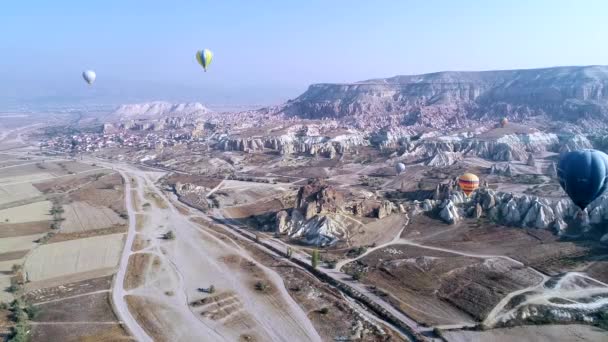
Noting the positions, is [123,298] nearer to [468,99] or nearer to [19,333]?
[19,333]

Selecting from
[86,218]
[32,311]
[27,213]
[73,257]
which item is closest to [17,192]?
[27,213]

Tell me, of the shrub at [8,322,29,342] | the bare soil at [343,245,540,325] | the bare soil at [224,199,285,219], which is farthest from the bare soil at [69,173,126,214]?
the bare soil at [343,245,540,325]

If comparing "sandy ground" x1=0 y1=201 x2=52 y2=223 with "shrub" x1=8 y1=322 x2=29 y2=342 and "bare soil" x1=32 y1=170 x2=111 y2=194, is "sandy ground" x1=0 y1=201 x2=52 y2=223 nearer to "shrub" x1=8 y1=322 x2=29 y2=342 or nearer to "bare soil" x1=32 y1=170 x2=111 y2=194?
"bare soil" x1=32 y1=170 x2=111 y2=194

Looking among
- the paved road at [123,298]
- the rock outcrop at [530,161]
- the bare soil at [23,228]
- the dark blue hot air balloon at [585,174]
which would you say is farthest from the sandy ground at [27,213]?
the rock outcrop at [530,161]

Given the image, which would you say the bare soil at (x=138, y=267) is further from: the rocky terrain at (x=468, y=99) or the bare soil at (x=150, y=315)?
the rocky terrain at (x=468, y=99)

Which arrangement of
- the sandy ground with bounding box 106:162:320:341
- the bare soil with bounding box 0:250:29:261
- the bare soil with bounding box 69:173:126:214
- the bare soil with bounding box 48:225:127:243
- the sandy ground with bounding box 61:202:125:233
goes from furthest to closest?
the bare soil with bounding box 69:173:126:214 → the sandy ground with bounding box 61:202:125:233 → the bare soil with bounding box 48:225:127:243 → the bare soil with bounding box 0:250:29:261 → the sandy ground with bounding box 106:162:320:341

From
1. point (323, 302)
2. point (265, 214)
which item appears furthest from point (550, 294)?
point (265, 214)
